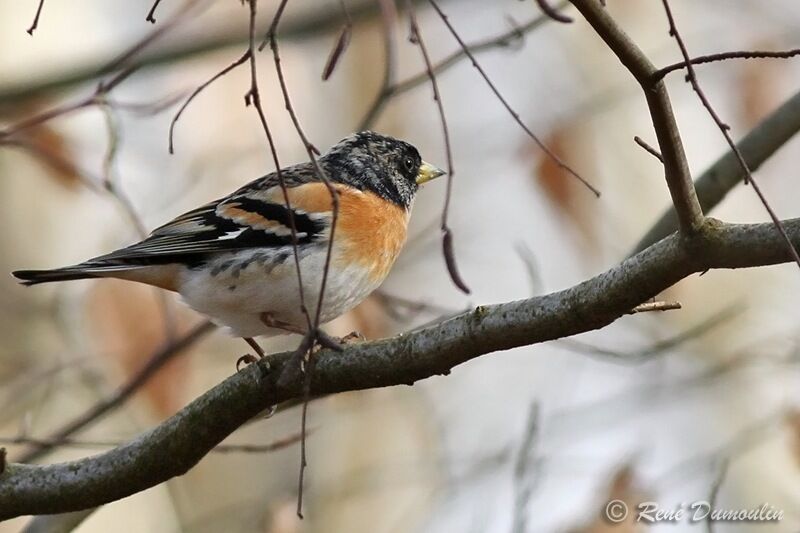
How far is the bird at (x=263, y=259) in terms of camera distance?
4.34 m

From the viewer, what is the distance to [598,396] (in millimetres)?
9352

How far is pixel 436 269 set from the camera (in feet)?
35.6

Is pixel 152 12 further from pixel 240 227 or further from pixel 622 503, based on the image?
pixel 622 503

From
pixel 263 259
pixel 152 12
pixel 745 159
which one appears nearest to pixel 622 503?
pixel 745 159

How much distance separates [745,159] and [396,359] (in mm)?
2202

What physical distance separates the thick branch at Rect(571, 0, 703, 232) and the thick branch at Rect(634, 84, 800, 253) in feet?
5.85

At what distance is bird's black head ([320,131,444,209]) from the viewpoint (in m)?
5.12

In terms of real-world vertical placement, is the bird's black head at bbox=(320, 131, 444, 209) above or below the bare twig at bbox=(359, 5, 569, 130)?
below

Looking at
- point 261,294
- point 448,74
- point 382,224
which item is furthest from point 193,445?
point 448,74

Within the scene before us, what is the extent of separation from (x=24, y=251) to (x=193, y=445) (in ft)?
22.7

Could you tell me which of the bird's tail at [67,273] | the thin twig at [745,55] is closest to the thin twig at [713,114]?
the thin twig at [745,55]

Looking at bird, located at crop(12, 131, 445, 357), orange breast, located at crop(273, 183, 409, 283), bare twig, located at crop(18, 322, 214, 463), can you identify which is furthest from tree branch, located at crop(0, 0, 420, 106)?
orange breast, located at crop(273, 183, 409, 283)

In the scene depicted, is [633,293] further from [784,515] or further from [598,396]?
[598,396]

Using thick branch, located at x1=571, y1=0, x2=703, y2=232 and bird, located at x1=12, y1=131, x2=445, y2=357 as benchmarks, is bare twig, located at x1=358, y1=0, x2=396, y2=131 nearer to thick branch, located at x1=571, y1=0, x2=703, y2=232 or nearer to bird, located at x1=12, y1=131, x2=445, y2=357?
bird, located at x1=12, y1=131, x2=445, y2=357
